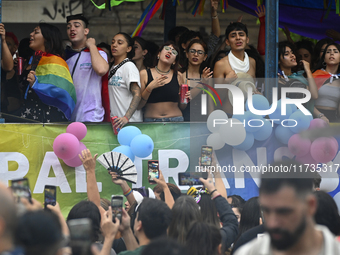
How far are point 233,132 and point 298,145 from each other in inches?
27.4

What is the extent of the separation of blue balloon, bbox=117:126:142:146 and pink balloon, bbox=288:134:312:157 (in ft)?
5.31

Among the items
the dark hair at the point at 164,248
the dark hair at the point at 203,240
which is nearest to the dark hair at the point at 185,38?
the dark hair at the point at 203,240

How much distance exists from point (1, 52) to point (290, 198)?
4.31 m

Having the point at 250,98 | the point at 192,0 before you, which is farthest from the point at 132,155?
the point at 192,0

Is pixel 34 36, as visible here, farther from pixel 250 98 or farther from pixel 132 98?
pixel 250 98

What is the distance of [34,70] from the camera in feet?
17.7

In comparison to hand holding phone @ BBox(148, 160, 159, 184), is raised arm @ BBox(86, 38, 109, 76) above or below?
above

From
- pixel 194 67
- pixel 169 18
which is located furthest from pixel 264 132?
pixel 169 18

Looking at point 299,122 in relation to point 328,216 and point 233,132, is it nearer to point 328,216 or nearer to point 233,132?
point 233,132

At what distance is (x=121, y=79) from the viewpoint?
219 inches

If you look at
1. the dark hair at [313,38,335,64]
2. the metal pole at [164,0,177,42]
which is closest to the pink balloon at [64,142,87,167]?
the metal pole at [164,0,177,42]

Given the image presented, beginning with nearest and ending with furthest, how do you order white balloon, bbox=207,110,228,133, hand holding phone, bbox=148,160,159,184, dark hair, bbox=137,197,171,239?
dark hair, bbox=137,197,171,239, hand holding phone, bbox=148,160,159,184, white balloon, bbox=207,110,228,133

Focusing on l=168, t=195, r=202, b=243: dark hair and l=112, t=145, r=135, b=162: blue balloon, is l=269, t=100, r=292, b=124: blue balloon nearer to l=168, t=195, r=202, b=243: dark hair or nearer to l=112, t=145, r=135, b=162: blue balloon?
l=112, t=145, r=135, b=162: blue balloon

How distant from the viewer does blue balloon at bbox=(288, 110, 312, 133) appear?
526 centimetres
